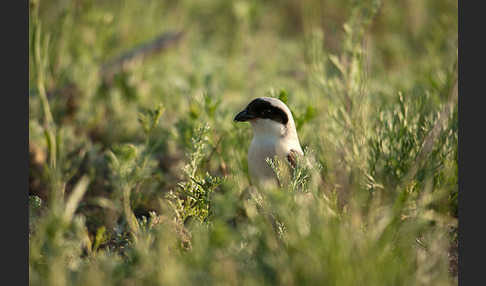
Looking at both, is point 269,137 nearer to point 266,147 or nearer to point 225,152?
point 266,147

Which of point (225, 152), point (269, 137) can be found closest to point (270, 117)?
point (269, 137)

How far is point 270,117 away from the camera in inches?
115

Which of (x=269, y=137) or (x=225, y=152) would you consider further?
(x=225, y=152)

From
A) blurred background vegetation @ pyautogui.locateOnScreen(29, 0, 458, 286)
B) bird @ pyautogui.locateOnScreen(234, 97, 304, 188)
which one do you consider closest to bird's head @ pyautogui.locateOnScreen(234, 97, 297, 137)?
bird @ pyautogui.locateOnScreen(234, 97, 304, 188)

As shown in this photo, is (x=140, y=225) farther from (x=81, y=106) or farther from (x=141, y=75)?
(x=141, y=75)

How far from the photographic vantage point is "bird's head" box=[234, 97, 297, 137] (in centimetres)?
291

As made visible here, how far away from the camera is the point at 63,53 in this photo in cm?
445

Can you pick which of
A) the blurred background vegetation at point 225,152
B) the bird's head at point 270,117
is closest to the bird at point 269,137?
the bird's head at point 270,117

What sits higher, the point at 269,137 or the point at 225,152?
the point at 269,137

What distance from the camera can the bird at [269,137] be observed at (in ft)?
9.47

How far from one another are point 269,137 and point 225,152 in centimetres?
59

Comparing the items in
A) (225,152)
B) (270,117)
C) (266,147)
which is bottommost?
(225,152)

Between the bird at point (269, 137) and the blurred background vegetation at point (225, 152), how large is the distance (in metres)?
0.16

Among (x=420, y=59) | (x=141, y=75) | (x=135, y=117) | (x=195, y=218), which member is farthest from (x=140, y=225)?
(x=420, y=59)
